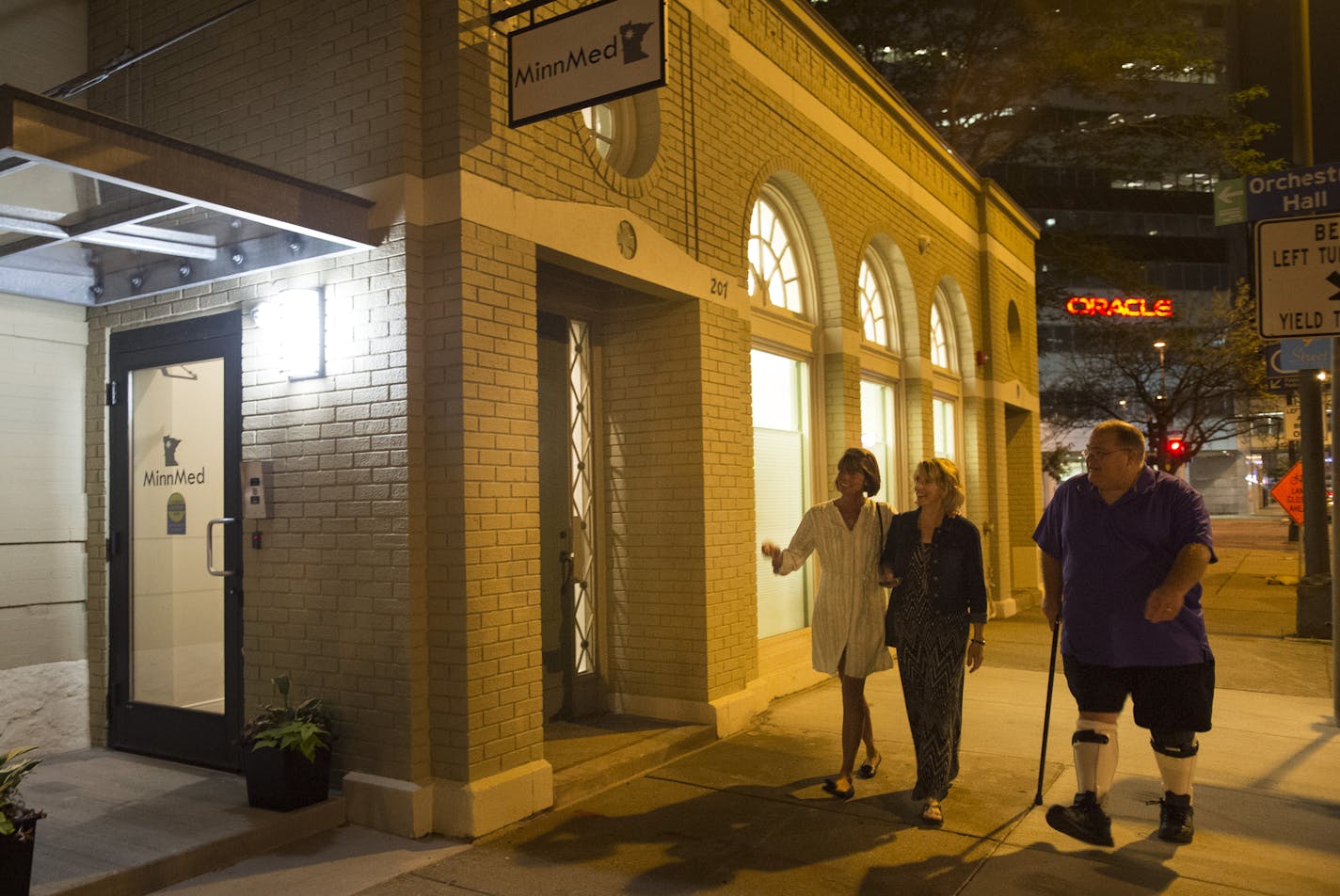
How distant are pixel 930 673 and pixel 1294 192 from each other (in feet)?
18.2

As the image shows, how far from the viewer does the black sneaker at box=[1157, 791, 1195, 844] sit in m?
4.73

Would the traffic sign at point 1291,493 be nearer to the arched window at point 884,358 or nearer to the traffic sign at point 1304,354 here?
the traffic sign at point 1304,354

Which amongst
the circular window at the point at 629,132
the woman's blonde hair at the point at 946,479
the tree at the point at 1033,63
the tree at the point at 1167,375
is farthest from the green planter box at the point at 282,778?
the tree at the point at 1167,375

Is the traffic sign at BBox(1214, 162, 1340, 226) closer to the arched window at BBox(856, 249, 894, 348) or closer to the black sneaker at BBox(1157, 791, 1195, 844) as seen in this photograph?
the arched window at BBox(856, 249, 894, 348)

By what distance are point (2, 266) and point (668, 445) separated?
418 centimetres

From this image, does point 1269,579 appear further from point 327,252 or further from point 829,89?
point 327,252

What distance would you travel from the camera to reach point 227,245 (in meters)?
5.62

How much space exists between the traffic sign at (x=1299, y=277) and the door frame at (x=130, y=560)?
637 centimetres

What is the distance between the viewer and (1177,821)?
4742mm

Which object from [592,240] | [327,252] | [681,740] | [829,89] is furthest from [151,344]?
[829,89]

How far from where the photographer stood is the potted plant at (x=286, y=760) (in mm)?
4879

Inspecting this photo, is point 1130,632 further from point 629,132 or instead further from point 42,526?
point 42,526

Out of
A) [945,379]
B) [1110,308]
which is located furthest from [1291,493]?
[1110,308]

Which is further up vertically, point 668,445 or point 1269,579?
point 668,445
